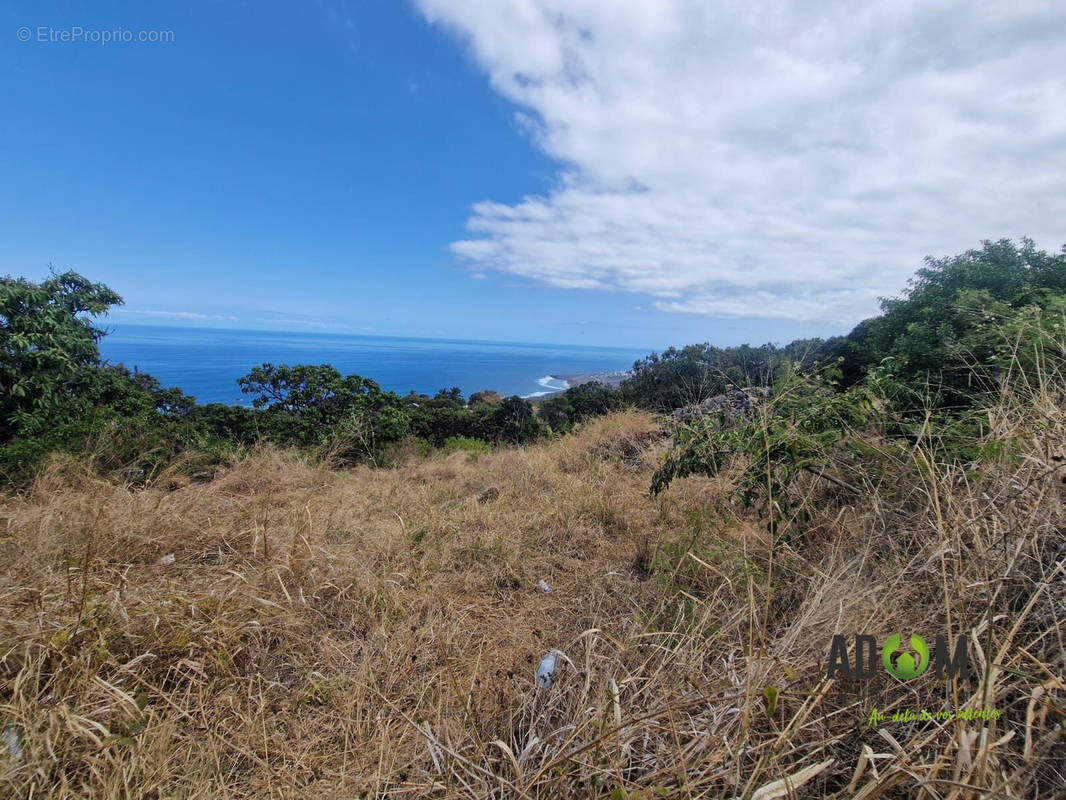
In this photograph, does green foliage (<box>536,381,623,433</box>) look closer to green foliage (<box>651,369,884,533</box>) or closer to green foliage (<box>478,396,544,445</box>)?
green foliage (<box>478,396,544,445</box>)

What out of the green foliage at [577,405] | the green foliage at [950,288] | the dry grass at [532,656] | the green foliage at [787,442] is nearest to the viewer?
the dry grass at [532,656]

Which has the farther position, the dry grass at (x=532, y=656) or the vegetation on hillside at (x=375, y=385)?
the vegetation on hillside at (x=375, y=385)

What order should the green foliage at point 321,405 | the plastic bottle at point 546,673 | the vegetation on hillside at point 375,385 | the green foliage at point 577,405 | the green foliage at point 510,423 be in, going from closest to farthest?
the plastic bottle at point 546,673, the vegetation on hillside at point 375,385, the green foliage at point 321,405, the green foliage at point 577,405, the green foliage at point 510,423

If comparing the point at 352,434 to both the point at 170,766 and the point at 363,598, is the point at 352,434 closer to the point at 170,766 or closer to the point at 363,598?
the point at 363,598

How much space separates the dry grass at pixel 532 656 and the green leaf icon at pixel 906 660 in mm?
41

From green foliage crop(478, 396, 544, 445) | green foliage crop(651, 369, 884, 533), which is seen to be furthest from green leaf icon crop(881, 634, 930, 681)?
green foliage crop(478, 396, 544, 445)

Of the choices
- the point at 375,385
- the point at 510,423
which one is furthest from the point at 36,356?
the point at 510,423

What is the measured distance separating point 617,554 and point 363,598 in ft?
5.18

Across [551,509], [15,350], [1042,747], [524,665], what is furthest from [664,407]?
[15,350]

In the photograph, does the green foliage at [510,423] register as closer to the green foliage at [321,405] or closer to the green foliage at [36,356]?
the green foliage at [321,405]

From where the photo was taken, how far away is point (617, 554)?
2.56 meters

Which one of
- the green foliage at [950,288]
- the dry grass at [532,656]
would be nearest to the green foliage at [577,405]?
the green foliage at [950,288]

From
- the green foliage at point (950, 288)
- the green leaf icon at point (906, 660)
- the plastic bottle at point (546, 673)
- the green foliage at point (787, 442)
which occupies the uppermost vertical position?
the green foliage at point (950, 288)

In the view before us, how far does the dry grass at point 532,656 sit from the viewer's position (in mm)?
913
